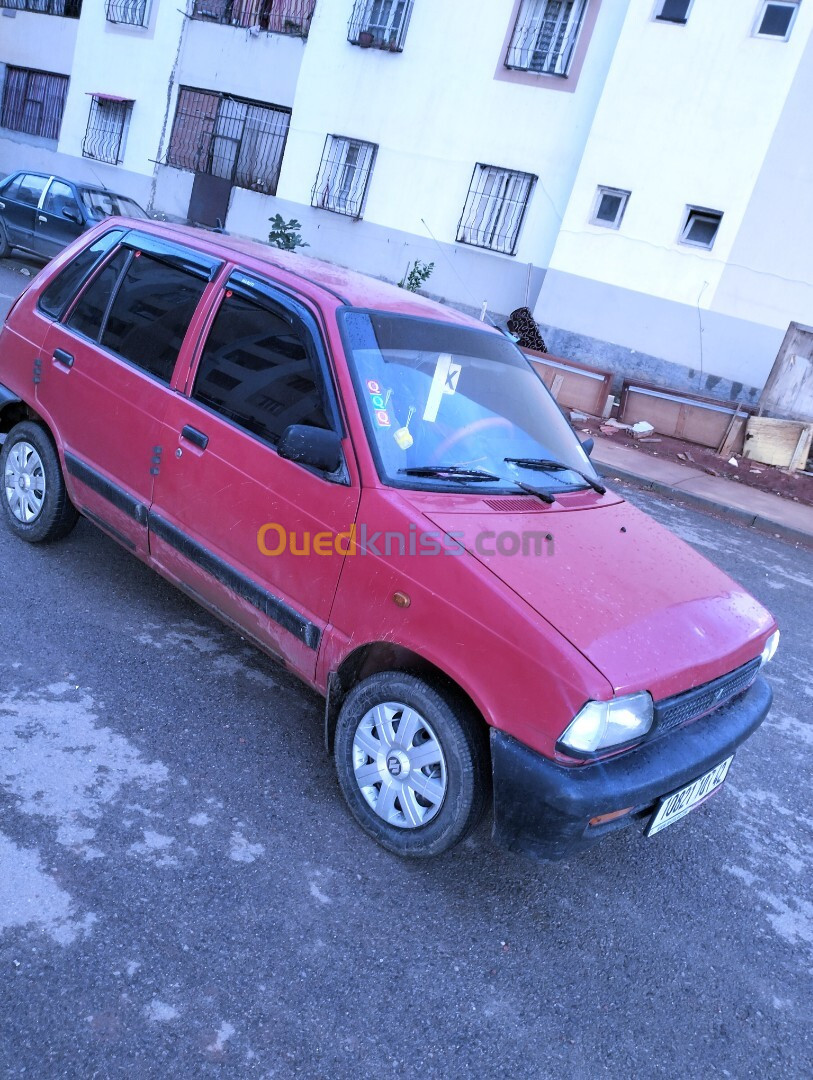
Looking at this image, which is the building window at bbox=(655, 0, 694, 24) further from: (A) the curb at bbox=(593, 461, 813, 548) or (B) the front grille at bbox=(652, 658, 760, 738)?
(B) the front grille at bbox=(652, 658, 760, 738)

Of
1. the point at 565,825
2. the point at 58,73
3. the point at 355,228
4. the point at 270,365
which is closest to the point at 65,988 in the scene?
the point at 565,825

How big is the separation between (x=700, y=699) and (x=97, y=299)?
3.38m

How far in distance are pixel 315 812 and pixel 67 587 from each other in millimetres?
2019

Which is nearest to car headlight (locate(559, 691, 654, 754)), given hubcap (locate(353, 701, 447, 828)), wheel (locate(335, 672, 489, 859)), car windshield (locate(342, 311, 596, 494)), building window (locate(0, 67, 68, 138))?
wheel (locate(335, 672, 489, 859))

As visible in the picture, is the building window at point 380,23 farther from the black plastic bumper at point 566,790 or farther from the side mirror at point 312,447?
the black plastic bumper at point 566,790

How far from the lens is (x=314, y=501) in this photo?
319cm

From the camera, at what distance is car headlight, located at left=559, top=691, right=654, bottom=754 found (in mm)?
2521

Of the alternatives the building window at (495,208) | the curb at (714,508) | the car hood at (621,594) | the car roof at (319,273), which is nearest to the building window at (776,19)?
the building window at (495,208)

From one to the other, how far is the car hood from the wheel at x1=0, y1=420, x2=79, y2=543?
7.87 ft

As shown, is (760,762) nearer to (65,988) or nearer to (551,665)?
(551,665)

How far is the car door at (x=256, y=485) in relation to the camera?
126 inches

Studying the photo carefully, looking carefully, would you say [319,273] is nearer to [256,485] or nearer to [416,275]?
[256,485]

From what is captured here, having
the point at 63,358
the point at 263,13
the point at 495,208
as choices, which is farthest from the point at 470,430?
the point at 263,13

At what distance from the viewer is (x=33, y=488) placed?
459 cm
